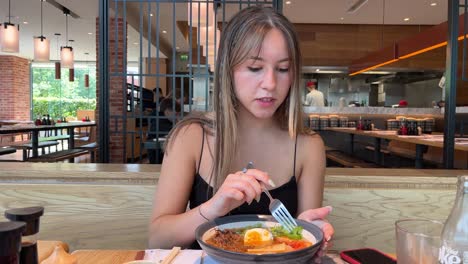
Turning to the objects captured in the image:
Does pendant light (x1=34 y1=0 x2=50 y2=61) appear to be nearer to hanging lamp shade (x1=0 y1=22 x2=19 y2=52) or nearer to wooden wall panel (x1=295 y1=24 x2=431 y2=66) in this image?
hanging lamp shade (x1=0 y1=22 x2=19 y2=52)

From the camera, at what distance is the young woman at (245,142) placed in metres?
1.10

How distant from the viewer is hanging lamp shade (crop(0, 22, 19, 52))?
623 cm

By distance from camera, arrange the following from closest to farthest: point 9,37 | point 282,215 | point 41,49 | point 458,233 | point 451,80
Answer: point 458,233 < point 282,215 < point 451,80 < point 9,37 < point 41,49

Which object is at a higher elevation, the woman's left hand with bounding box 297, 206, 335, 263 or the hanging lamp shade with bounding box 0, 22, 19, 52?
the hanging lamp shade with bounding box 0, 22, 19, 52

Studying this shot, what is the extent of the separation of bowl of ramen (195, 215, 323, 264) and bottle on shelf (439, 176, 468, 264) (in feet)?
0.75

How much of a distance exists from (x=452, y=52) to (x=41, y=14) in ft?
25.6


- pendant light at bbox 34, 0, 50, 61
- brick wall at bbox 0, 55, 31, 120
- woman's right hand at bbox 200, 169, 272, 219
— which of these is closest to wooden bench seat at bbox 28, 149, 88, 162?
pendant light at bbox 34, 0, 50, 61

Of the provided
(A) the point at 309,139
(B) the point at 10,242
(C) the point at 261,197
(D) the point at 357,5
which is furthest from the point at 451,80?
(D) the point at 357,5

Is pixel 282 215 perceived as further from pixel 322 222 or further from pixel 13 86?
pixel 13 86

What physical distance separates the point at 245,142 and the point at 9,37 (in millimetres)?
6355

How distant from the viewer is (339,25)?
335 inches

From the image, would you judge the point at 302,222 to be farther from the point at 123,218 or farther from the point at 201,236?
the point at 123,218

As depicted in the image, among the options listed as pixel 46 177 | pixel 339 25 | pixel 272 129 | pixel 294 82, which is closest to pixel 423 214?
pixel 272 129

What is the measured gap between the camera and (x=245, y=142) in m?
1.37
